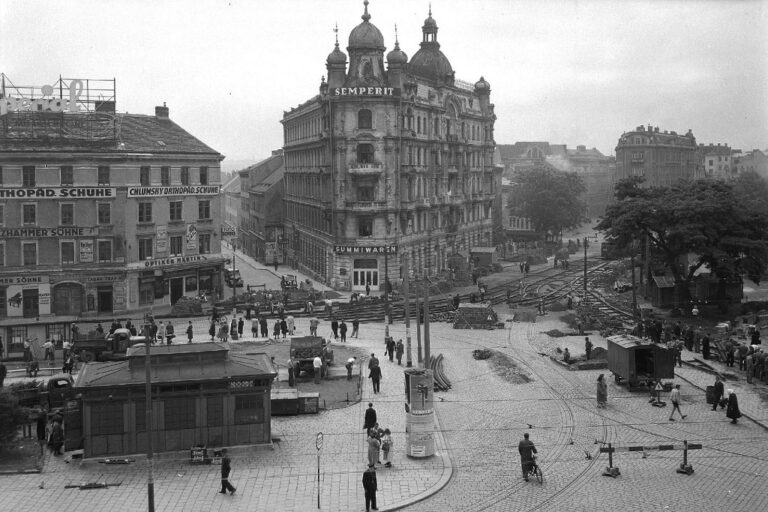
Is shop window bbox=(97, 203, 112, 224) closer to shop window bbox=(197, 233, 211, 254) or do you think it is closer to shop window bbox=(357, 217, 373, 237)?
shop window bbox=(197, 233, 211, 254)

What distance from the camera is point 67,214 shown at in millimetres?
63375

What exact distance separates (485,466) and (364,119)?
50761mm

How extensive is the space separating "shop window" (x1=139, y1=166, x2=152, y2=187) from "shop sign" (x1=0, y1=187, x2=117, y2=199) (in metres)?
2.33

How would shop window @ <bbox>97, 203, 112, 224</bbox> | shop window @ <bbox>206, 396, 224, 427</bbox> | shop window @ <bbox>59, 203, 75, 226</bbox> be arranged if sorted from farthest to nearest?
1. shop window @ <bbox>97, 203, 112, 224</bbox>
2. shop window @ <bbox>59, 203, 75, 226</bbox>
3. shop window @ <bbox>206, 396, 224, 427</bbox>

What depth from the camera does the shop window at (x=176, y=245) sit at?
68.3m

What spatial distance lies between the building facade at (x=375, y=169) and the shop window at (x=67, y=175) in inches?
900

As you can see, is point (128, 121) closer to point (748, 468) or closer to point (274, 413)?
point (274, 413)

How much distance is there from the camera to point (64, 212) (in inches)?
2493

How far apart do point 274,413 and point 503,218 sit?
115 metres

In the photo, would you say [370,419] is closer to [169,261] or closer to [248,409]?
[248,409]

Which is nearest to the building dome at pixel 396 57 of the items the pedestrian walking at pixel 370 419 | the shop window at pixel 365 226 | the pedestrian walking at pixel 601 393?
the shop window at pixel 365 226

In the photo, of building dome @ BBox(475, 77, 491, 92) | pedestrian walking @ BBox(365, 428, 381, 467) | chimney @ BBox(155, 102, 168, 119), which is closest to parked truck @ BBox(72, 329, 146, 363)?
pedestrian walking @ BBox(365, 428, 381, 467)

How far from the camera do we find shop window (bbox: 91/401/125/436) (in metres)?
30.0

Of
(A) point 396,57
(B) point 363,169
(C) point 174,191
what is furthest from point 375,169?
(C) point 174,191
